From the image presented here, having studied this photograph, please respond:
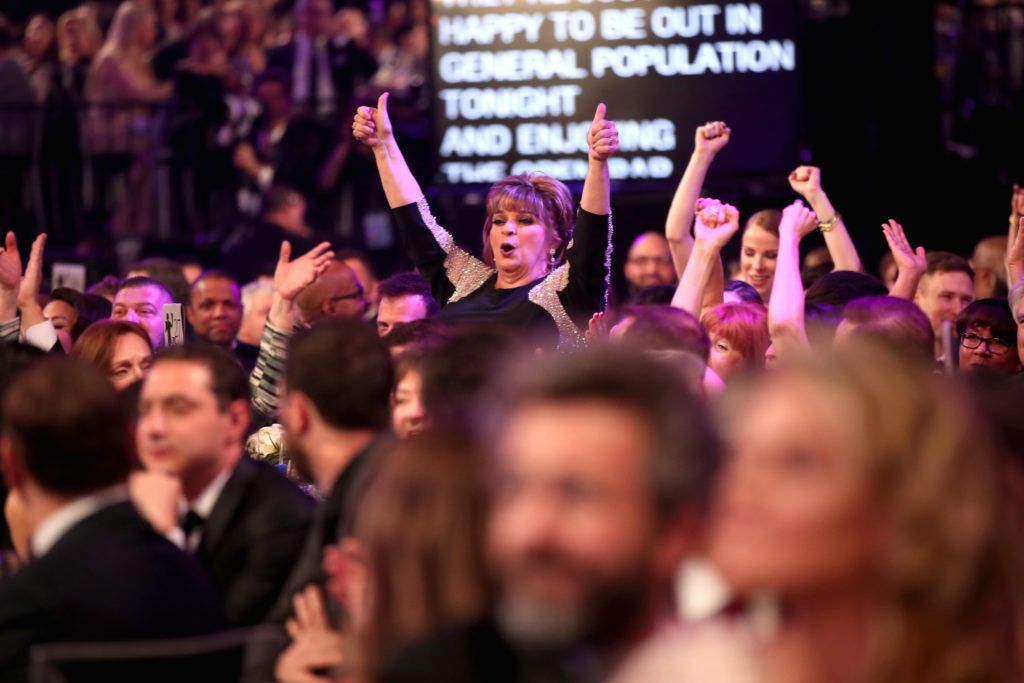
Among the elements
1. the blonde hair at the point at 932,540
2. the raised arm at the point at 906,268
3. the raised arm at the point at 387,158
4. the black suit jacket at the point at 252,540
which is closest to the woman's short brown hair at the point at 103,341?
the raised arm at the point at 387,158

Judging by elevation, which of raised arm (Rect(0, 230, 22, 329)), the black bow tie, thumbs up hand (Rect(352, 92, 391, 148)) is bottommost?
the black bow tie

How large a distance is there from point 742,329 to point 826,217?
4.20 feet

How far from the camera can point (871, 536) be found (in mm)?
1903

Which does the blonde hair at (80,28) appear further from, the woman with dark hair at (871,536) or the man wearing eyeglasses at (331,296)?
the woman with dark hair at (871,536)

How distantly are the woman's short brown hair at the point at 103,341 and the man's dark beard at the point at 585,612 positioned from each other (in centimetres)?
323

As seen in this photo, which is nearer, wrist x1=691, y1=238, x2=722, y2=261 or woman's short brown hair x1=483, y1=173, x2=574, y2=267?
woman's short brown hair x1=483, y1=173, x2=574, y2=267

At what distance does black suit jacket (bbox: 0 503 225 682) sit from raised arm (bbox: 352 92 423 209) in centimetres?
296

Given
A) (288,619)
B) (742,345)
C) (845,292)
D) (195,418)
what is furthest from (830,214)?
(288,619)

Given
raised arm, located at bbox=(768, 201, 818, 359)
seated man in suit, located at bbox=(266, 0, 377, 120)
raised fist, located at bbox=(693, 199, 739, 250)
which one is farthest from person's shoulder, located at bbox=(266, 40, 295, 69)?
raised arm, located at bbox=(768, 201, 818, 359)

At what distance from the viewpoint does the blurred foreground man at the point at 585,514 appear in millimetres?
1982

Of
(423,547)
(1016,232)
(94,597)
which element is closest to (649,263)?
(1016,232)

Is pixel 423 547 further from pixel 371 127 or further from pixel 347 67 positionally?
pixel 347 67

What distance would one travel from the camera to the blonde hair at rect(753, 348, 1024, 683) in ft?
6.23

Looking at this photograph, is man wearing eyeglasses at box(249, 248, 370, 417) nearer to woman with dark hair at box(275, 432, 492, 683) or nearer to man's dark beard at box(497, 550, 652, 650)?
woman with dark hair at box(275, 432, 492, 683)
